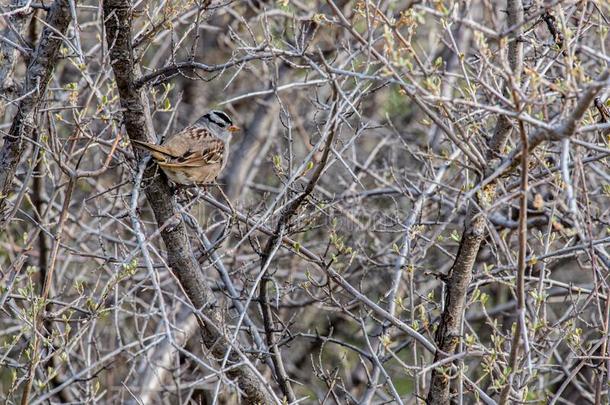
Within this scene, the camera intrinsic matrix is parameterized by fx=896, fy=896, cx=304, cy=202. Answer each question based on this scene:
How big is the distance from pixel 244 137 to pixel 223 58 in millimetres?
1471

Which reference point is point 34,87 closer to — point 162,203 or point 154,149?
point 154,149

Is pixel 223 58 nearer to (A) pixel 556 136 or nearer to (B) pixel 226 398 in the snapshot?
(B) pixel 226 398

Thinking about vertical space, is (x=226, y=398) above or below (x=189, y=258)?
below

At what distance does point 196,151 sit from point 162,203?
1.05 m

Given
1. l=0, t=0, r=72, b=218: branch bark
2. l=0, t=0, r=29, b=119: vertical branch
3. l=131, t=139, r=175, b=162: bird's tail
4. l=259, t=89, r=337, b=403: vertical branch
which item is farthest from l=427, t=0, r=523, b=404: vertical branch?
l=0, t=0, r=29, b=119: vertical branch

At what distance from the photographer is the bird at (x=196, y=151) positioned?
434 centimetres

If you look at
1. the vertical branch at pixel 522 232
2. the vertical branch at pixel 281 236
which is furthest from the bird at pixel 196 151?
the vertical branch at pixel 522 232

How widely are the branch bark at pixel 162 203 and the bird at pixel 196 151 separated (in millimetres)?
80

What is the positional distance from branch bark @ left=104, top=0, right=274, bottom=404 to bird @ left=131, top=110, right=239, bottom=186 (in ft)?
0.26

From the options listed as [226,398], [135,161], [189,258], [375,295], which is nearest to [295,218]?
[189,258]

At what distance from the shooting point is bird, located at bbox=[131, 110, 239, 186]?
4338 millimetres

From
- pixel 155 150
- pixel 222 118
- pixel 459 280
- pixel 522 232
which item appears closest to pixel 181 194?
pixel 155 150

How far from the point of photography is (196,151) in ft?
17.4

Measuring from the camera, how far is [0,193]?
4477 mm
